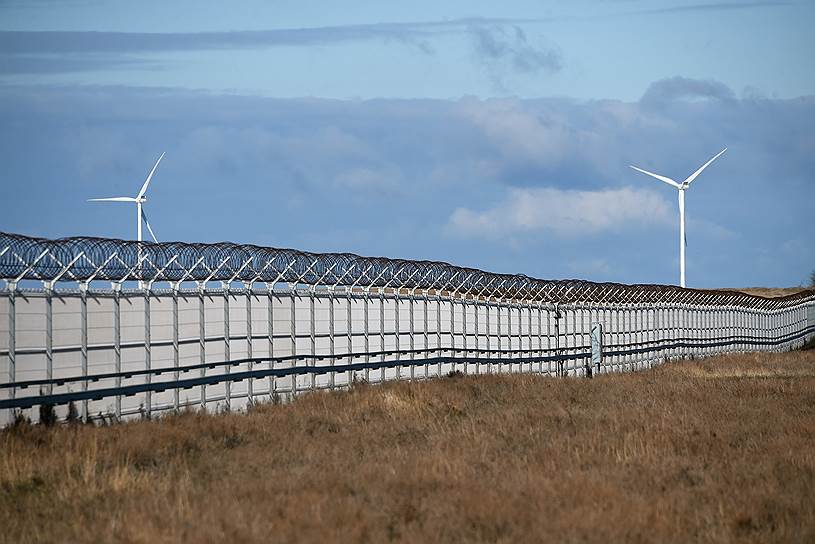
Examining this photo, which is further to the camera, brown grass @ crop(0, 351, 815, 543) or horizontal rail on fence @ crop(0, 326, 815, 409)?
horizontal rail on fence @ crop(0, 326, 815, 409)

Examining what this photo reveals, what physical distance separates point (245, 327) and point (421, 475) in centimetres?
1836

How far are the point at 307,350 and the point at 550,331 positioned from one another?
23.6 m

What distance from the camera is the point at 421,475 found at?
16891 millimetres

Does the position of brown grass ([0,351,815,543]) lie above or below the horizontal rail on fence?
below

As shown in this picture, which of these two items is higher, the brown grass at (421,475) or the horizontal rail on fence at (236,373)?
the horizontal rail on fence at (236,373)

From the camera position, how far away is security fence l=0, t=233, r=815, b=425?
26.7 m

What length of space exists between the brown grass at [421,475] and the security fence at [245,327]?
3.28m

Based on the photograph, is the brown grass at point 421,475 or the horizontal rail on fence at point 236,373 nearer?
the brown grass at point 421,475

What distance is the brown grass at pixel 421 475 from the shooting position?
535 inches

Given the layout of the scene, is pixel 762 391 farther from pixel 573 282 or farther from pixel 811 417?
pixel 573 282

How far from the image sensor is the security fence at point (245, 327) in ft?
87.6

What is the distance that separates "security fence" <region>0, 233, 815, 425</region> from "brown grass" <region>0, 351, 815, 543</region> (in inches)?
129

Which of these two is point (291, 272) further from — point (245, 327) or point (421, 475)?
point (421, 475)

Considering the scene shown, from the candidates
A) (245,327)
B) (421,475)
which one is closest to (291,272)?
(245,327)
